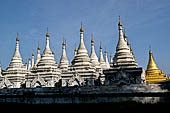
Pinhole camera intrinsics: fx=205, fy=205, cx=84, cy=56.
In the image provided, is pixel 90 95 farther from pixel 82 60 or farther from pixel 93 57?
pixel 93 57

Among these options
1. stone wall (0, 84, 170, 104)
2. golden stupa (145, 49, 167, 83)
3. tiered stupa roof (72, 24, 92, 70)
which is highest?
tiered stupa roof (72, 24, 92, 70)

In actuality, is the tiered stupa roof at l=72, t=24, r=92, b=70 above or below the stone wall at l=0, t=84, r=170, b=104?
above

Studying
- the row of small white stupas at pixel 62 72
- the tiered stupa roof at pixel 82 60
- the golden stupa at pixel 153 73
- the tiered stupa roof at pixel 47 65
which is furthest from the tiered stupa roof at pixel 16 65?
the golden stupa at pixel 153 73

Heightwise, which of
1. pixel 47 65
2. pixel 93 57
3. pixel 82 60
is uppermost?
pixel 93 57

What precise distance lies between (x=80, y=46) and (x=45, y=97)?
52.1ft

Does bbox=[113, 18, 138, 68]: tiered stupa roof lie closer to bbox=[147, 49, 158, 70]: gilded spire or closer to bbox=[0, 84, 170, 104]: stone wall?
bbox=[0, 84, 170, 104]: stone wall

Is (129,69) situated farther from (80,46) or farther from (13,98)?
(13,98)

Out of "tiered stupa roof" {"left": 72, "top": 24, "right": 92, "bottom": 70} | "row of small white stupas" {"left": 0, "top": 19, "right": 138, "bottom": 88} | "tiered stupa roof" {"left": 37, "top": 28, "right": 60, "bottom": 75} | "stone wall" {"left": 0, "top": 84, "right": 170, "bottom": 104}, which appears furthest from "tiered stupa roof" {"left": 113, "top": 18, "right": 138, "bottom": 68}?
"stone wall" {"left": 0, "top": 84, "right": 170, "bottom": 104}

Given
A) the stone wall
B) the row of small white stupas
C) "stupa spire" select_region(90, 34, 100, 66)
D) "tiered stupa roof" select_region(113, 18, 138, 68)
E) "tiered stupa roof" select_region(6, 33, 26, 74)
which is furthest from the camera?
"stupa spire" select_region(90, 34, 100, 66)

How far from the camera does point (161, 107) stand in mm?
14055

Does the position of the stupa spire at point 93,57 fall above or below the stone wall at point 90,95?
above

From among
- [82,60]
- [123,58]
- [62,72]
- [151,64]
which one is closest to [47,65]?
[62,72]

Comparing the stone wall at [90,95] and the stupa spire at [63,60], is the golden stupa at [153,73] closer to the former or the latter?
the stupa spire at [63,60]

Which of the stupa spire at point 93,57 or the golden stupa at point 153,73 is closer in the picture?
the golden stupa at point 153,73
